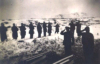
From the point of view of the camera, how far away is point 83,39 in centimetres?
234

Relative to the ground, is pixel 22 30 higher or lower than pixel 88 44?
higher

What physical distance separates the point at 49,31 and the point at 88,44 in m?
0.82

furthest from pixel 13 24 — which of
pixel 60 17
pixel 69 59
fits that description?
pixel 69 59

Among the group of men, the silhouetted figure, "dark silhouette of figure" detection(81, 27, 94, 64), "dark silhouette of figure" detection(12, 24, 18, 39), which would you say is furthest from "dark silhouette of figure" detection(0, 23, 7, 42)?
"dark silhouette of figure" detection(81, 27, 94, 64)

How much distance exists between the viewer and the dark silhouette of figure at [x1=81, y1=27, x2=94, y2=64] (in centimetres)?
229

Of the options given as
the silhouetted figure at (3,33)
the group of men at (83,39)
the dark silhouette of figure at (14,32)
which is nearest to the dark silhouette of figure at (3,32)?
the silhouetted figure at (3,33)

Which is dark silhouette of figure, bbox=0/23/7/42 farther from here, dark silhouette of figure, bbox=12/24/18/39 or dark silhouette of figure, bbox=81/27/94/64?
dark silhouette of figure, bbox=81/27/94/64

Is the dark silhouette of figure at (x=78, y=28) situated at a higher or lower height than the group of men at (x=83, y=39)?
higher

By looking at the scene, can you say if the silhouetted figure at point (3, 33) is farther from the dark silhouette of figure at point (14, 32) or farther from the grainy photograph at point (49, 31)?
the dark silhouette of figure at point (14, 32)

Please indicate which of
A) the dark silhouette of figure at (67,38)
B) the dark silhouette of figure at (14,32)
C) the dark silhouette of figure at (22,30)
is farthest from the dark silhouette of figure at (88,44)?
the dark silhouette of figure at (14,32)

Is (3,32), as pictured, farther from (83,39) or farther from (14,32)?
(83,39)

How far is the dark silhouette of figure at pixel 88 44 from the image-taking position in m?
2.29

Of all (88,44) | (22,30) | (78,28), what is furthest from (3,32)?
(88,44)

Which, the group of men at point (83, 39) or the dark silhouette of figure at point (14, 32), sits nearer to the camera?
the group of men at point (83, 39)
